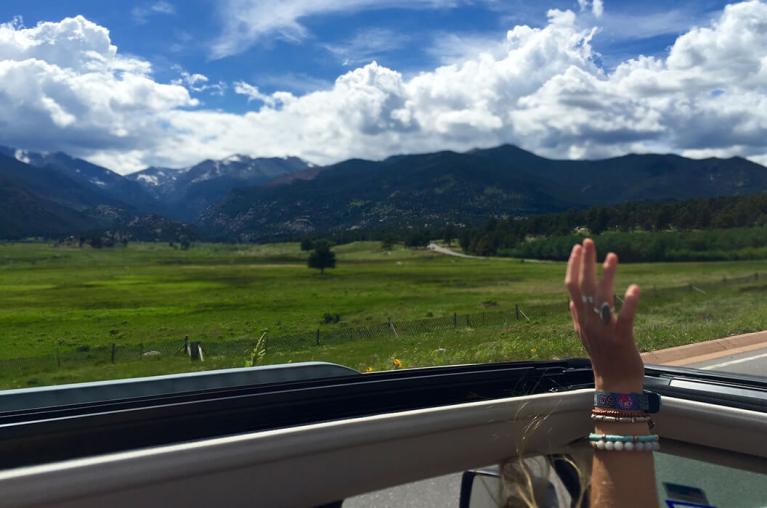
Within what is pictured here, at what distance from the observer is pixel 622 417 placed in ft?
4.66

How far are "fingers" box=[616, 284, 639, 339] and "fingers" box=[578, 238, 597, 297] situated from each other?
0.22ft

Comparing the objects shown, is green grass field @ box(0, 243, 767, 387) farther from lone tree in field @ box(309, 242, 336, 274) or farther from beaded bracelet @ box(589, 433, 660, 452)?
beaded bracelet @ box(589, 433, 660, 452)

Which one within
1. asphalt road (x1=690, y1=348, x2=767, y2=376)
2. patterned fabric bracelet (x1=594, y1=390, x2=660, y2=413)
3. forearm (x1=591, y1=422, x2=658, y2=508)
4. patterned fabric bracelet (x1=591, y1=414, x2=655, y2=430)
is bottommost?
asphalt road (x1=690, y1=348, x2=767, y2=376)

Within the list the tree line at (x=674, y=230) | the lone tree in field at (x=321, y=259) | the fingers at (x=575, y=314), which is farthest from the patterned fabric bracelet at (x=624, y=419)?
the lone tree in field at (x=321, y=259)

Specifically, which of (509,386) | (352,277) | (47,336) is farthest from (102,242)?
(509,386)

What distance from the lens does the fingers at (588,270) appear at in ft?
4.10

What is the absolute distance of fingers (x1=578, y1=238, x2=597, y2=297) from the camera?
125 cm

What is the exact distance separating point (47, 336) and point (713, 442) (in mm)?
51134

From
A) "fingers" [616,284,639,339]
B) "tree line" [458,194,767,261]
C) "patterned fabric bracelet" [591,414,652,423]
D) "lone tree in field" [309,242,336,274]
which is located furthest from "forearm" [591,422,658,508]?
"lone tree in field" [309,242,336,274]

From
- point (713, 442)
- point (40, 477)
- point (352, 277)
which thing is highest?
point (40, 477)

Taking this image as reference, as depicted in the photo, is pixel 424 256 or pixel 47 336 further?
pixel 424 256

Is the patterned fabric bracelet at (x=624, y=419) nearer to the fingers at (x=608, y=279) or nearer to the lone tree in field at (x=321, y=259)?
the fingers at (x=608, y=279)

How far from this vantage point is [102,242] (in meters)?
177

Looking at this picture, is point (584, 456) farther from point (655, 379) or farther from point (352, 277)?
point (352, 277)
